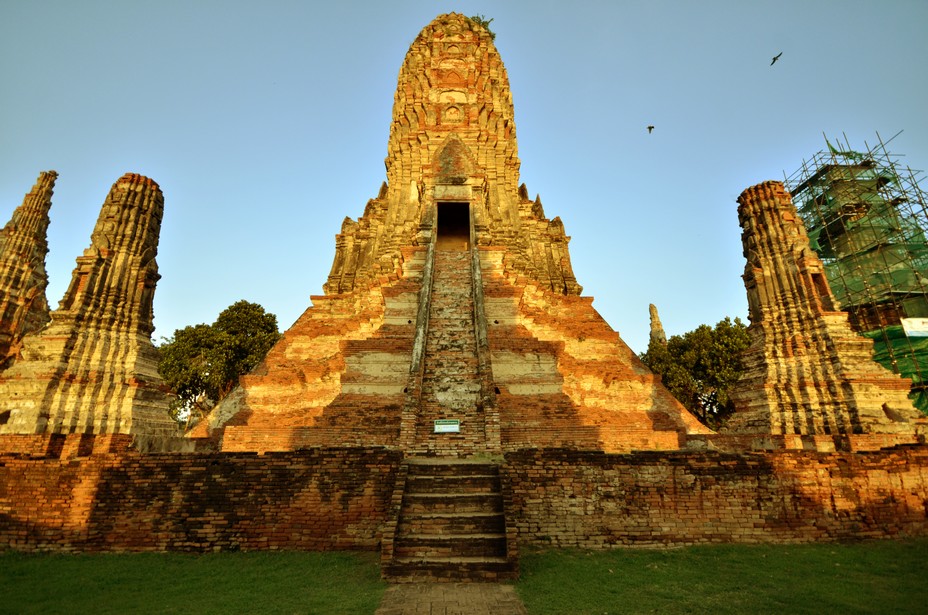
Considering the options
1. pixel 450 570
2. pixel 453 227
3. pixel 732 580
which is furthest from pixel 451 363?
pixel 453 227

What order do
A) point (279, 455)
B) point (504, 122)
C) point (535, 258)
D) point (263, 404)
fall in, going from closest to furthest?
point (279, 455) < point (263, 404) < point (535, 258) < point (504, 122)

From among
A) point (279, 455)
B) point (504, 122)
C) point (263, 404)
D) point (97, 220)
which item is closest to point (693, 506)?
point (279, 455)

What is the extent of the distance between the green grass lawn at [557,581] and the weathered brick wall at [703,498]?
26cm

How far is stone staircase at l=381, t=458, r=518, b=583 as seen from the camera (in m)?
5.71

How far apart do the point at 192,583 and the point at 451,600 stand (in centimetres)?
324

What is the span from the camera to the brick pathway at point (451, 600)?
4746 millimetres

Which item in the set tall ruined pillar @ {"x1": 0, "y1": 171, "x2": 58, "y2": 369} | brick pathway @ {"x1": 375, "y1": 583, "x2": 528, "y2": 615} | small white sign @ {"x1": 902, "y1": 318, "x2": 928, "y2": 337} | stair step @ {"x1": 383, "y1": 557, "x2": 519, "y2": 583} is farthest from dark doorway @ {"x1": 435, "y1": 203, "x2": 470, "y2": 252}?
tall ruined pillar @ {"x1": 0, "y1": 171, "x2": 58, "y2": 369}

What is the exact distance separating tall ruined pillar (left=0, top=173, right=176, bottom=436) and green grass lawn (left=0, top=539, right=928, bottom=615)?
508 cm

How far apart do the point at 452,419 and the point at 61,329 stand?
10.2m

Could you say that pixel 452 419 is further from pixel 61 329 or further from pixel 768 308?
pixel 768 308

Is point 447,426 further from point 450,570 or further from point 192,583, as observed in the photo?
point 192,583

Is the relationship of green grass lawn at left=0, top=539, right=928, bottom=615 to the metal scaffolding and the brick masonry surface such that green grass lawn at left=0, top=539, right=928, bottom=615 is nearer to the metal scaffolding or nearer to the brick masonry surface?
the brick masonry surface

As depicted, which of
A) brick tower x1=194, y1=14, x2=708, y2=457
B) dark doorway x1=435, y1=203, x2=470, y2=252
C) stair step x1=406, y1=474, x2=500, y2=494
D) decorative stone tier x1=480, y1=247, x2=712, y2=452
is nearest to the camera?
stair step x1=406, y1=474, x2=500, y2=494

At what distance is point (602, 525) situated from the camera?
7.15m
